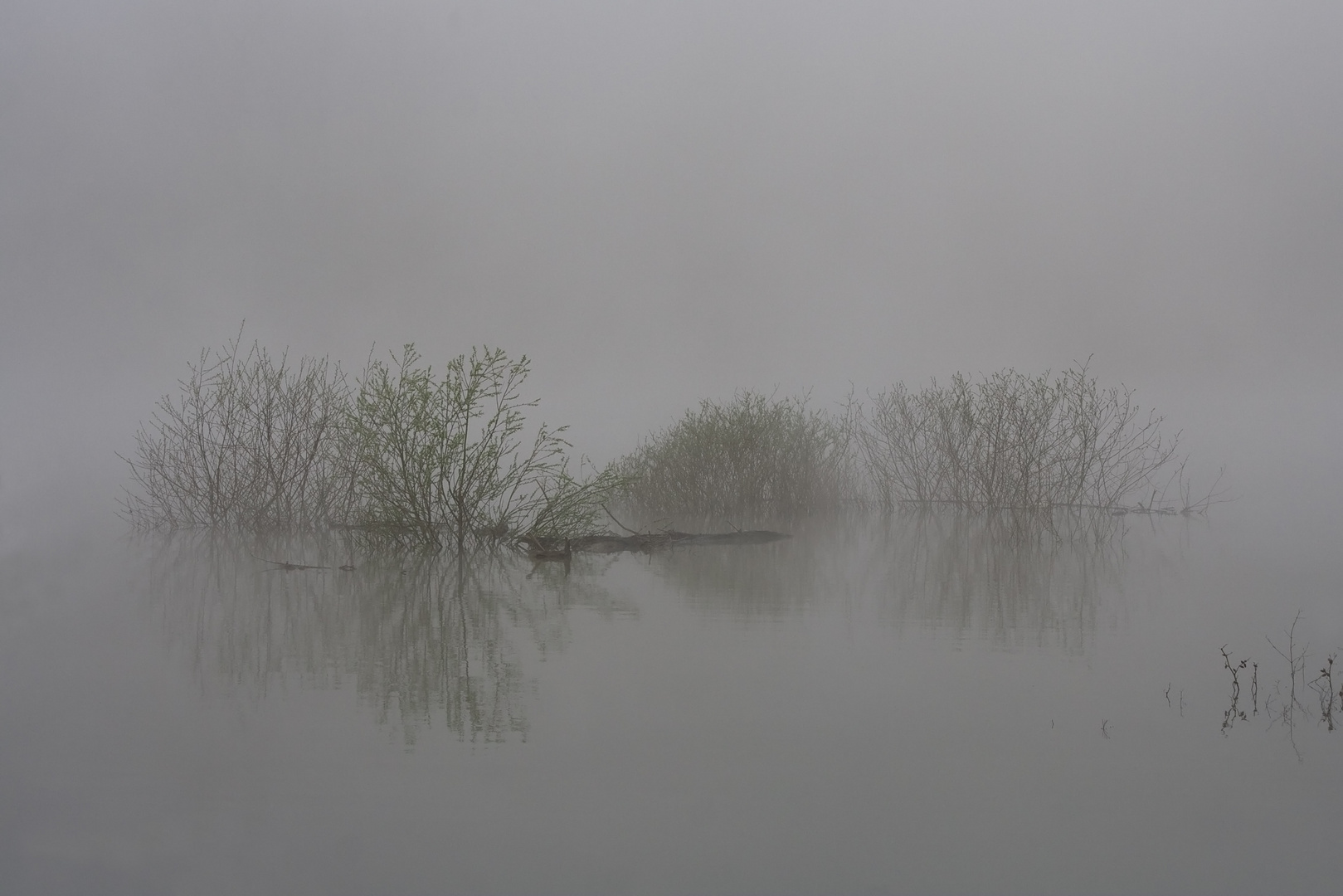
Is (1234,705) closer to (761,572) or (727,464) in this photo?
(761,572)

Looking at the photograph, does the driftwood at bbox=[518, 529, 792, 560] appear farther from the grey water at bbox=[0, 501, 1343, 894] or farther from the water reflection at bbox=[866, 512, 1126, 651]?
the grey water at bbox=[0, 501, 1343, 894]

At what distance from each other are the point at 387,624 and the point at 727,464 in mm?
7132

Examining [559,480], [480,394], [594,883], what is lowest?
[594,883]

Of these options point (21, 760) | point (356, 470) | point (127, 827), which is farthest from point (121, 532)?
point (127, 827)

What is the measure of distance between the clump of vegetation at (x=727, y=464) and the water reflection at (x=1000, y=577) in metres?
1.45

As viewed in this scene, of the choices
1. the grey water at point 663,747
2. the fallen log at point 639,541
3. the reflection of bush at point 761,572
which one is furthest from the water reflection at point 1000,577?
the fallen log at point 639,541

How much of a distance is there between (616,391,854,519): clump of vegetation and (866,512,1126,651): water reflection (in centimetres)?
145

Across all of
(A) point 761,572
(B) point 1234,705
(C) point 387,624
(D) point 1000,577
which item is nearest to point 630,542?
(A) point 761,572

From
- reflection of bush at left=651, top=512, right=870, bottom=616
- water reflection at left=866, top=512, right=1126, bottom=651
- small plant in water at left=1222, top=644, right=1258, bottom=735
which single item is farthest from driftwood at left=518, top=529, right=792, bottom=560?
small plant in water at left=1222, top=644, right=1258, bottom=735

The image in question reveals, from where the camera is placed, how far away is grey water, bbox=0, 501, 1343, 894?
82.7 inches

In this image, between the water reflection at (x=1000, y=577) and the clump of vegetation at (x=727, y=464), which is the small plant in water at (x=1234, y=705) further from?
the clump of vegetation at (x=727, y=464)

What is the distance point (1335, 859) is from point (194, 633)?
13.9ft

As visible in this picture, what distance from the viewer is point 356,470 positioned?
8773mm

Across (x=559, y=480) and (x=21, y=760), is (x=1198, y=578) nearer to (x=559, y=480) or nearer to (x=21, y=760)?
(x=559, y=480)
